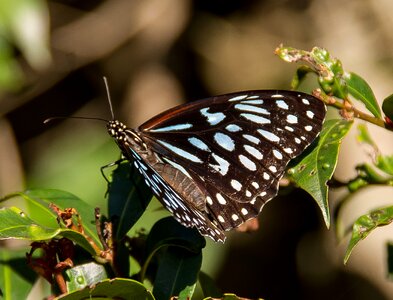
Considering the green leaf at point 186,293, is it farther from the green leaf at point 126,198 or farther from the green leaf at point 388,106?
the green leaf at point 388,106

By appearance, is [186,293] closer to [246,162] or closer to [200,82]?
[246,162]

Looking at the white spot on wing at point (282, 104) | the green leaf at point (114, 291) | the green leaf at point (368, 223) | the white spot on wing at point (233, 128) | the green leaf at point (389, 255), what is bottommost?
the green leaf at point (389, 255)

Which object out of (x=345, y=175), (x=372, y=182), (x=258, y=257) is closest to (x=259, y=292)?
(x=258, y=257)

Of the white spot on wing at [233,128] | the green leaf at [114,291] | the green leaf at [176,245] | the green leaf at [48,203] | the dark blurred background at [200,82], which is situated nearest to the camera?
the green leaf at [114,291]

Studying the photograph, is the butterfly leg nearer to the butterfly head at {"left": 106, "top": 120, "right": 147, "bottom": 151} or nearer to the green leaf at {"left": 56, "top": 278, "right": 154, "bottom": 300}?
the butterfly head at {"left": 106, "top": 120, "right": 147, "bottom": 151}

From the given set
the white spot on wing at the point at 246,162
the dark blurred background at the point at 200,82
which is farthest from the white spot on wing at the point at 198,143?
the dark blurred background at the point at 200,82

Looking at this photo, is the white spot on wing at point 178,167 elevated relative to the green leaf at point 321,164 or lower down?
elevated

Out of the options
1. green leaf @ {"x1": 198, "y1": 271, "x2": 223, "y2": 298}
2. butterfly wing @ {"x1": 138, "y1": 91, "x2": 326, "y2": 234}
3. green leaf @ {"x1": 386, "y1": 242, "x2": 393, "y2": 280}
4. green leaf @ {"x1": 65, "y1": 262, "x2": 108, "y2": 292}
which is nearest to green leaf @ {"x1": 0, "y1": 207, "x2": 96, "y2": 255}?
green leaf @ {"x1": 65, "y1": 262, "x2": 108, "y2": 292}
